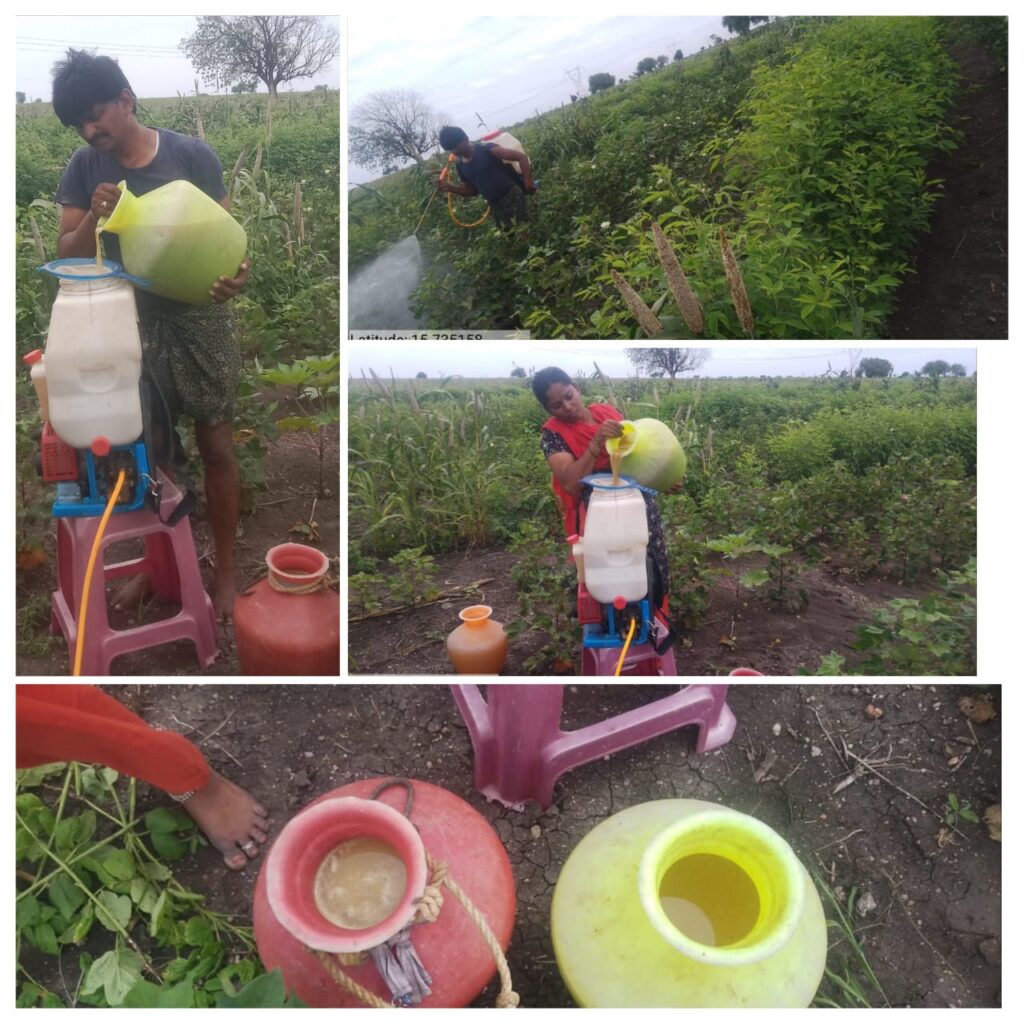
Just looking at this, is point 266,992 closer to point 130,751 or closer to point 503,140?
point 130,751

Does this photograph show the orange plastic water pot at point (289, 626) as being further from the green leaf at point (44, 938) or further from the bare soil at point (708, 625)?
the green leaf at point (44, 938)

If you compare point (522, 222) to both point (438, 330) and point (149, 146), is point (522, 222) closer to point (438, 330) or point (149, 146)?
point (438, 330)

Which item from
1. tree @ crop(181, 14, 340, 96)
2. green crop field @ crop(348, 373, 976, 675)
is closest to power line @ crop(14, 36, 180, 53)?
tree @ crop(181, 14, 340, 96)

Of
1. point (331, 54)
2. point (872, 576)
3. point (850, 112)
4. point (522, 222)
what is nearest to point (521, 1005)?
point (872, 576)

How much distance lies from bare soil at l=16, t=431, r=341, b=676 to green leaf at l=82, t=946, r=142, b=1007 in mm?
553

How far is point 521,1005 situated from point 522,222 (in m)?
1.62

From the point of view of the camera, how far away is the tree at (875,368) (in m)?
1.50

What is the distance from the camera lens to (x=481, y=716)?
1.74 meters

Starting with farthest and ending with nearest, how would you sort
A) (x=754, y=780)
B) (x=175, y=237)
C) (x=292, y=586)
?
(x=754, y=780) → (x=292, y=586) → (x=175, y=237)

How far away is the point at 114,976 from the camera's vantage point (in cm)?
151

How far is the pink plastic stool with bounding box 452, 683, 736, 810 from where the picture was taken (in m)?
1.68

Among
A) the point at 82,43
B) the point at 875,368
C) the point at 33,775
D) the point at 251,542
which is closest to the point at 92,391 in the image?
the point at 251,542

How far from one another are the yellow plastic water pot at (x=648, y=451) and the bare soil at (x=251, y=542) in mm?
613

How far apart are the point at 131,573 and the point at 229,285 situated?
703 millimetres
